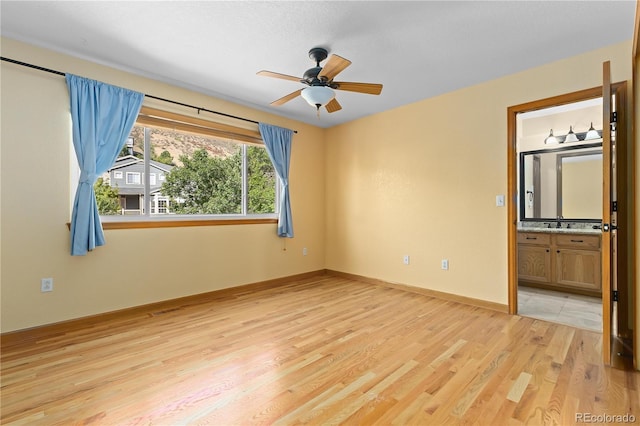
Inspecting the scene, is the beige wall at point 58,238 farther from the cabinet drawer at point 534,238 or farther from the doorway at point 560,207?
A: the cabinet drawer at point 534,238

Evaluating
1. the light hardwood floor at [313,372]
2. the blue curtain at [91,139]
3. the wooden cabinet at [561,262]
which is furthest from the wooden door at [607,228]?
the blue curtain at [91,139]

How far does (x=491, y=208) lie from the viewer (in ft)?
11.1

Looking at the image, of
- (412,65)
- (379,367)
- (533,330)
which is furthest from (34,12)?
(533,330)

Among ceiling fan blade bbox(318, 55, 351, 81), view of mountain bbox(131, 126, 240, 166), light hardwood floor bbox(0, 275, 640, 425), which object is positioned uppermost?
ceiling fan blade bbox(318, 55, 351, 81)

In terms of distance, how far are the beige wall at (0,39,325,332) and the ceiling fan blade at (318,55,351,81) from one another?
191cm

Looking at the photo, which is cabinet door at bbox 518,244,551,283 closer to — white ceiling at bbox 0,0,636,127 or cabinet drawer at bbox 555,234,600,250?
cabinet drawer at bbox 555,234,600,250

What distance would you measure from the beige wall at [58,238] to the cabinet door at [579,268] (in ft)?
14.8

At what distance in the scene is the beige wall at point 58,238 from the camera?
254 centimetres

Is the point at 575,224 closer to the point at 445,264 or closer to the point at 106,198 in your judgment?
the point at 445,264

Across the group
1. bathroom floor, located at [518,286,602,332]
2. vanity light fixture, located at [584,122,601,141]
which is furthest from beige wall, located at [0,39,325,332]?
vanity light fixture, located at [584,122,601,141]

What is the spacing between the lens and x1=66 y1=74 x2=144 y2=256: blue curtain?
278 cm

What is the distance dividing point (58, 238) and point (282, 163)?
8.90 feet

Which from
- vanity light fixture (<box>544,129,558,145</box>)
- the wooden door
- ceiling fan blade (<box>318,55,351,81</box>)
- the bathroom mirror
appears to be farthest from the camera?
vanity light fixture (<box>544,129,558,145</box>)

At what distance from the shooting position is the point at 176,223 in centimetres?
Answer: 351
